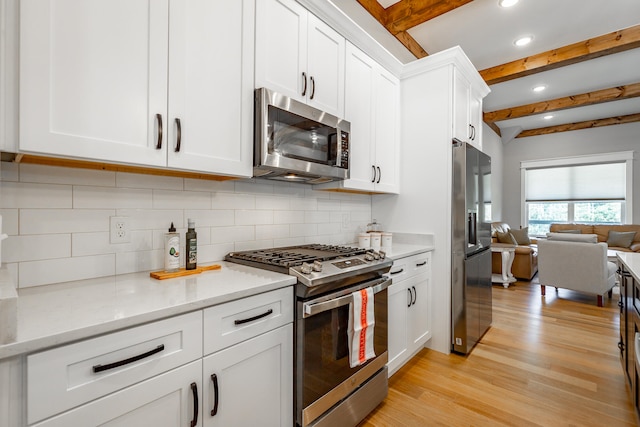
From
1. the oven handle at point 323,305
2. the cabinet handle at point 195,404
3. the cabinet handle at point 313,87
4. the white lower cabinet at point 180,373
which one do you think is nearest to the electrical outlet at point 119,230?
the white lower cabinet at point 180,373

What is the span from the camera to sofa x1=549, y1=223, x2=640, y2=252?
552cm

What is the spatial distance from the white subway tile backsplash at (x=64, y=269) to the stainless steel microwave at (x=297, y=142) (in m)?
0.82

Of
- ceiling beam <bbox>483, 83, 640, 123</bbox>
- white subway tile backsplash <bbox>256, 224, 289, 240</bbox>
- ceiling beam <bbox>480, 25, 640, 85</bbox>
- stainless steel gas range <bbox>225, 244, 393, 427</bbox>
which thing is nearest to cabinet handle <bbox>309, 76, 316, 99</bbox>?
white subway tile backsplash <bbox>256, 224, 289, 240</bbox>

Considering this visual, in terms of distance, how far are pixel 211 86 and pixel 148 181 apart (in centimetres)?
55

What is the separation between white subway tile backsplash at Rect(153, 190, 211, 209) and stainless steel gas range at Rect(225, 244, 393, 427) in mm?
349

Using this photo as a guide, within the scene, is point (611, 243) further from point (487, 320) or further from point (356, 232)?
point (356, 232)

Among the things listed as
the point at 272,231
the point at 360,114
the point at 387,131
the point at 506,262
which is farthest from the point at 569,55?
the point at 272,231

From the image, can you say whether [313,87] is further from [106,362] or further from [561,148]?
[561,148]

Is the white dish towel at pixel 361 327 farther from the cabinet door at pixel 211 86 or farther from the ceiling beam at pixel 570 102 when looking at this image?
the ceiling beam at pixel 570 102

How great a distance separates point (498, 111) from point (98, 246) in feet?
21.0

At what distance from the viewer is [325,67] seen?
2047 millimetres

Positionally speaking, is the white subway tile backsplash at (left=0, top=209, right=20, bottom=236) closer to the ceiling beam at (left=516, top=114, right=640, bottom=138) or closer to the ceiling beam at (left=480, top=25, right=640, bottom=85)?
the ceiling beam at (left=480, top=25, right=640, bottom=85)

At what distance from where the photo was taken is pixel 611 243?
222 inches

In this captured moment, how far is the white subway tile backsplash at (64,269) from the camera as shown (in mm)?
1180
